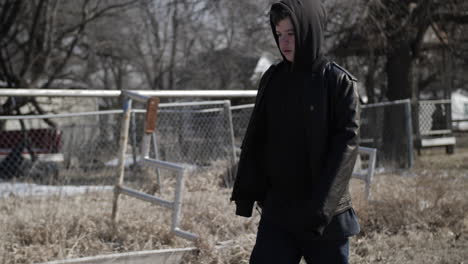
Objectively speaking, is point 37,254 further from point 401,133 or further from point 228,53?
point 228,53

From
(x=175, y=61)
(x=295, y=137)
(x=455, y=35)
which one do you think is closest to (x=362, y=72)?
(x=455, y=35)

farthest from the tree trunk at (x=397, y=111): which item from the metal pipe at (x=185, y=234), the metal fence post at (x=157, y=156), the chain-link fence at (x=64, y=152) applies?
the metal pipe at (x=185, y=234)

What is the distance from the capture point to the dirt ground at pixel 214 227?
4637 millimetres

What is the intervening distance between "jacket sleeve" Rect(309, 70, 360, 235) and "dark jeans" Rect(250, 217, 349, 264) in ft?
0.66

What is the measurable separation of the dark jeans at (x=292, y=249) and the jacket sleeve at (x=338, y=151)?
202 mm

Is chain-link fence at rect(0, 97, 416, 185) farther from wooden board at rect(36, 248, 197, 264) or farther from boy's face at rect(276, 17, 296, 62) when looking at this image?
boy's face at rect(276, 17, 296, 62)

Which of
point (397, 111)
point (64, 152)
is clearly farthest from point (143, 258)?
point (397, 111)

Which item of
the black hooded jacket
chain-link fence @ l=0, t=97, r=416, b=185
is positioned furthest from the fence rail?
the black hooded jacket

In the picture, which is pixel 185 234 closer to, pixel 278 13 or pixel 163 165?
pixel 163 165

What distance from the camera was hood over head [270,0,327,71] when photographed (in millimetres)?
2492

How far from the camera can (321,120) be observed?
248 centimetres

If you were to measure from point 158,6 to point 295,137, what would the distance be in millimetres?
18570

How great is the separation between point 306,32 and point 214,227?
318cm

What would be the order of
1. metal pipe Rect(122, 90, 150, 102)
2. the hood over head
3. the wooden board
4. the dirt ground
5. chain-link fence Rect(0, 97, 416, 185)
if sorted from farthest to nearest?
chain-link fence Rect(0, 97, 416, 185) < metal pipe Rect(122, 90, 150, 102) < the dirt ground < the wooden board < the hood over head
